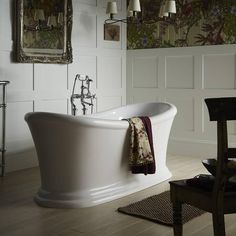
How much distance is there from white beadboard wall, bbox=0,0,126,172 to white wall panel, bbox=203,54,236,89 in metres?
1.28

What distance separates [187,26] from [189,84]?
2.53 feet

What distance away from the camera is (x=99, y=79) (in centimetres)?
593

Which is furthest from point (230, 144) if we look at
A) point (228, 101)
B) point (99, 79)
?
point (228, 101)

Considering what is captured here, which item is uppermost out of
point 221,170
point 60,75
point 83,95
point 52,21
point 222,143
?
point 52,21

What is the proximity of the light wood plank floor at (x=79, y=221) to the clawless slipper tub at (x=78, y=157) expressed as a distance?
11cm

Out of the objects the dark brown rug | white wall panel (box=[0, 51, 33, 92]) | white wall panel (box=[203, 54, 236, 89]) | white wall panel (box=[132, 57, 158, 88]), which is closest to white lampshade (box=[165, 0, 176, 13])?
white wall panel (box=[203, 54, 236, 89])

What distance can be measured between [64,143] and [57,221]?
629mm

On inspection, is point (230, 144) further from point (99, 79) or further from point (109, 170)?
point (109, 170)

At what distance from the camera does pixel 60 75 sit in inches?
211

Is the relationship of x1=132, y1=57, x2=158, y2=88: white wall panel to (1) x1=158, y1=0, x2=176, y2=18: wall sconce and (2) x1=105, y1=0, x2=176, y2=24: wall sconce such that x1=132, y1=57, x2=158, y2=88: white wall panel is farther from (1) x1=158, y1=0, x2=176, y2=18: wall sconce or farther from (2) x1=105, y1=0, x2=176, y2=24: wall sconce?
(1) x1=158, y1=0, x2=176, y2=18: wall sconce

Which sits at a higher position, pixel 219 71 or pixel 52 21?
pixel 52 21

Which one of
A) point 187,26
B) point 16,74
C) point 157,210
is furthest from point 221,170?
point 187,26

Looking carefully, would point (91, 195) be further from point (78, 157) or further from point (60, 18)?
point (60, 18)

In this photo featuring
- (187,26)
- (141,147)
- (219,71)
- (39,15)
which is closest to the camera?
(141,147)
